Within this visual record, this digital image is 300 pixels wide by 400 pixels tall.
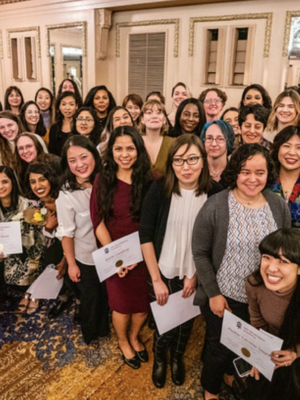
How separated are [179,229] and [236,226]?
318mm

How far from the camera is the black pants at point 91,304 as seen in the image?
90.8 inches

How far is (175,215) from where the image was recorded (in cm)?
183

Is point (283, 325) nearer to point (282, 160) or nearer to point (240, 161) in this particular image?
point (240, 161)

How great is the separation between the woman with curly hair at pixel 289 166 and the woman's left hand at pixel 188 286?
631 millimetres

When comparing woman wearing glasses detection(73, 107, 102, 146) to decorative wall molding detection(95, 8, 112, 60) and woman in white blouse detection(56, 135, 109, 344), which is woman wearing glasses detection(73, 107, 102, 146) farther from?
decorative wall molding detection(95, 8, 112, 60)

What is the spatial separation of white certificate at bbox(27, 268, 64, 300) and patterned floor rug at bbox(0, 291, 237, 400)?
251 millimetres

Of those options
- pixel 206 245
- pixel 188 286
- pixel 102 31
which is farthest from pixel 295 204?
pixel 102 31

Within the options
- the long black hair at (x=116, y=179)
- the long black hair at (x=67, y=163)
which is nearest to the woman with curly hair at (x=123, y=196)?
the long black hair at (x=116, y=179)

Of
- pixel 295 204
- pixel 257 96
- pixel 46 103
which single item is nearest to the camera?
pixel 295 204

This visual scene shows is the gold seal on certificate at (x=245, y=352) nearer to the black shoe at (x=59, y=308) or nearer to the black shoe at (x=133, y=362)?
the black shoe at (x=133, y=362)

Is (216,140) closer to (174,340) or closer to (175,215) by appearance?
(175,215)

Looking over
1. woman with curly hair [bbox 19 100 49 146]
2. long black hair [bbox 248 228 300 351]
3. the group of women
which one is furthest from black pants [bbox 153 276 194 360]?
woman with curly hair [bbox 19 100 49 146]

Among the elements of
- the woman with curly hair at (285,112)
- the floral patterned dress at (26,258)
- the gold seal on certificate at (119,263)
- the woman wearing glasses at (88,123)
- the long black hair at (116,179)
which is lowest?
the floral patterned dress at (26,258)

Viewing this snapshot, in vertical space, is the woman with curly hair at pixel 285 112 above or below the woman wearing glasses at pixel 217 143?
above
